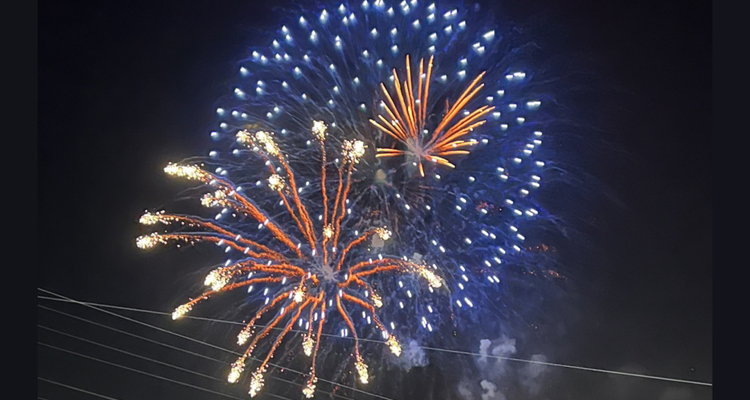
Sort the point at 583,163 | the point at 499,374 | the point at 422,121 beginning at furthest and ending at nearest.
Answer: the point at 499,374 → the point at 583,163 → the point at 422,121

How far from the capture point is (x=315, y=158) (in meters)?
4.36

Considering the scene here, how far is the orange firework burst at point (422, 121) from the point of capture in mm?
4223

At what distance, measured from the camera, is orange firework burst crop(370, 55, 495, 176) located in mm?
4223

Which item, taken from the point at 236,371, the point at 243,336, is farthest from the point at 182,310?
the point at 236,371

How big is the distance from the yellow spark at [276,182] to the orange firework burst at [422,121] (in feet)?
2.62

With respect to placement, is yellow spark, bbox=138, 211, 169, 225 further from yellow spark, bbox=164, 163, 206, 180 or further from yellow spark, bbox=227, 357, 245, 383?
yellow spark, bbox=227, 357, 245, 383

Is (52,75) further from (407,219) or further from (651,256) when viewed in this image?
(651,256)

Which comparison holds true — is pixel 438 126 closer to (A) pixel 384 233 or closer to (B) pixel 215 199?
(A) pixel 384 233

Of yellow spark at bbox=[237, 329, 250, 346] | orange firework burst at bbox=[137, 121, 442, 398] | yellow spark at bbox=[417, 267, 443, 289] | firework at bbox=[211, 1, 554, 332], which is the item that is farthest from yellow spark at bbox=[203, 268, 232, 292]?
yellow spark at bbox=[417, 267, 443, 289]

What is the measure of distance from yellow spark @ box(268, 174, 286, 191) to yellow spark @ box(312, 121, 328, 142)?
0.41 meters

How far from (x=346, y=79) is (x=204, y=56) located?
1.20 meters

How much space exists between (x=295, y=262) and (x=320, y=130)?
0.99m

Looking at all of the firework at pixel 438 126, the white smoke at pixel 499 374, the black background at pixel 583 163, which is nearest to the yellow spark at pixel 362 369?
the firework at pixel 438 126

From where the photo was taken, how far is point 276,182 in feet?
14.1
